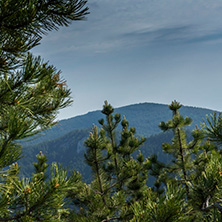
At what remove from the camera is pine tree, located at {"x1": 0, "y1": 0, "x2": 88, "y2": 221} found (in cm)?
227

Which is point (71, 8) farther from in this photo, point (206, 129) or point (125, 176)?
point (125, 176)

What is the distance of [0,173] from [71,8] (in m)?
2.37

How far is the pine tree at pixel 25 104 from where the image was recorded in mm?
2271

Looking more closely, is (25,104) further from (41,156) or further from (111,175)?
(111,175)

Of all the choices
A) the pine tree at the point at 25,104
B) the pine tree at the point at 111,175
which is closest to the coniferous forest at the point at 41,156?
the pine tree at the point at 25,104

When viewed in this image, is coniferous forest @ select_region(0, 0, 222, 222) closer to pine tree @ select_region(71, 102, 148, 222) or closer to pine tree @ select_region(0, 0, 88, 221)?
pine tree @ select_region(0, 0, 88, 221)

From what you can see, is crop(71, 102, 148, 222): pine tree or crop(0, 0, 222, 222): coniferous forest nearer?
crop(0, 0, 222, 222): coniferous forest

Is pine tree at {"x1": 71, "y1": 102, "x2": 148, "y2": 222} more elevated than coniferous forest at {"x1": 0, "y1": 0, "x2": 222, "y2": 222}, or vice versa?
coniferous forest at {"x1": 0, "y1": 0, "x2": 222, "y2": 222}

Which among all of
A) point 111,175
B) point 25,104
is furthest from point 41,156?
point 111,175

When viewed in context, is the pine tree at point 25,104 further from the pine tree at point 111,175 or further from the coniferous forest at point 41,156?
the pine tree at point 111,175

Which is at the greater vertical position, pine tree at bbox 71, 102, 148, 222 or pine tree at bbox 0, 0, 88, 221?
pine tree at bbox 0, 0, 88, 221

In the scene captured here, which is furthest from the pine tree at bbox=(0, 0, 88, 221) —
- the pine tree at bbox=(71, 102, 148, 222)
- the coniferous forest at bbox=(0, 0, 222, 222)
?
the pine tree at bbox=(71, 102, 148, 222)

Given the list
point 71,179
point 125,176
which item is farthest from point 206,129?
point 125,176

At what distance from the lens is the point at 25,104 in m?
3.08
